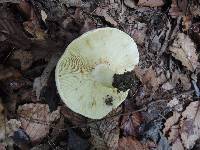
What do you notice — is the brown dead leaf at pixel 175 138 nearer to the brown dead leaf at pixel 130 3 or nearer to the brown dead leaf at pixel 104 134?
the brown dead leaf at pixel 104 134

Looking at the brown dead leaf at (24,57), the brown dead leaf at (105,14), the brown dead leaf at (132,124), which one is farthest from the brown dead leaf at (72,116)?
the brown dead leaf at (105,14)

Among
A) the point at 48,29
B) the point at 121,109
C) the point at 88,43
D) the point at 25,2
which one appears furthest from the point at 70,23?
→ the point at 121,109

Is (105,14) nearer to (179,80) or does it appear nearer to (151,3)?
(151,3)

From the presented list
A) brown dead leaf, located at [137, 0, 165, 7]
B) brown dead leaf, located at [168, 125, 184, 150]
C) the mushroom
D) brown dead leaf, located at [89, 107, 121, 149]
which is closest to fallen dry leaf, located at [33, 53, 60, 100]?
the mushroom

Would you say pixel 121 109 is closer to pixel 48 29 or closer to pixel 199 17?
pixel 48 29

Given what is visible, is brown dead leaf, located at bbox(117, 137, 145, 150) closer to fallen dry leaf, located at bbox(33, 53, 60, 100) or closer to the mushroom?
the mushroom
